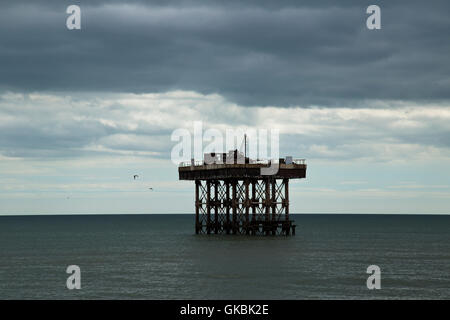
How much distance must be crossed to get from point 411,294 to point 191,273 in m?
19.3

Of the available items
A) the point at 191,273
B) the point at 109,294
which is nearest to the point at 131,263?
the point at 191,273

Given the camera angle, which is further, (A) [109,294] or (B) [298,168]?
(B) [298,168]

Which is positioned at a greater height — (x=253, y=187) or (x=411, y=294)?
(x=253, y=187)

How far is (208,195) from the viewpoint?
338 ft

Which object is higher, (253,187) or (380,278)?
(253,187)
